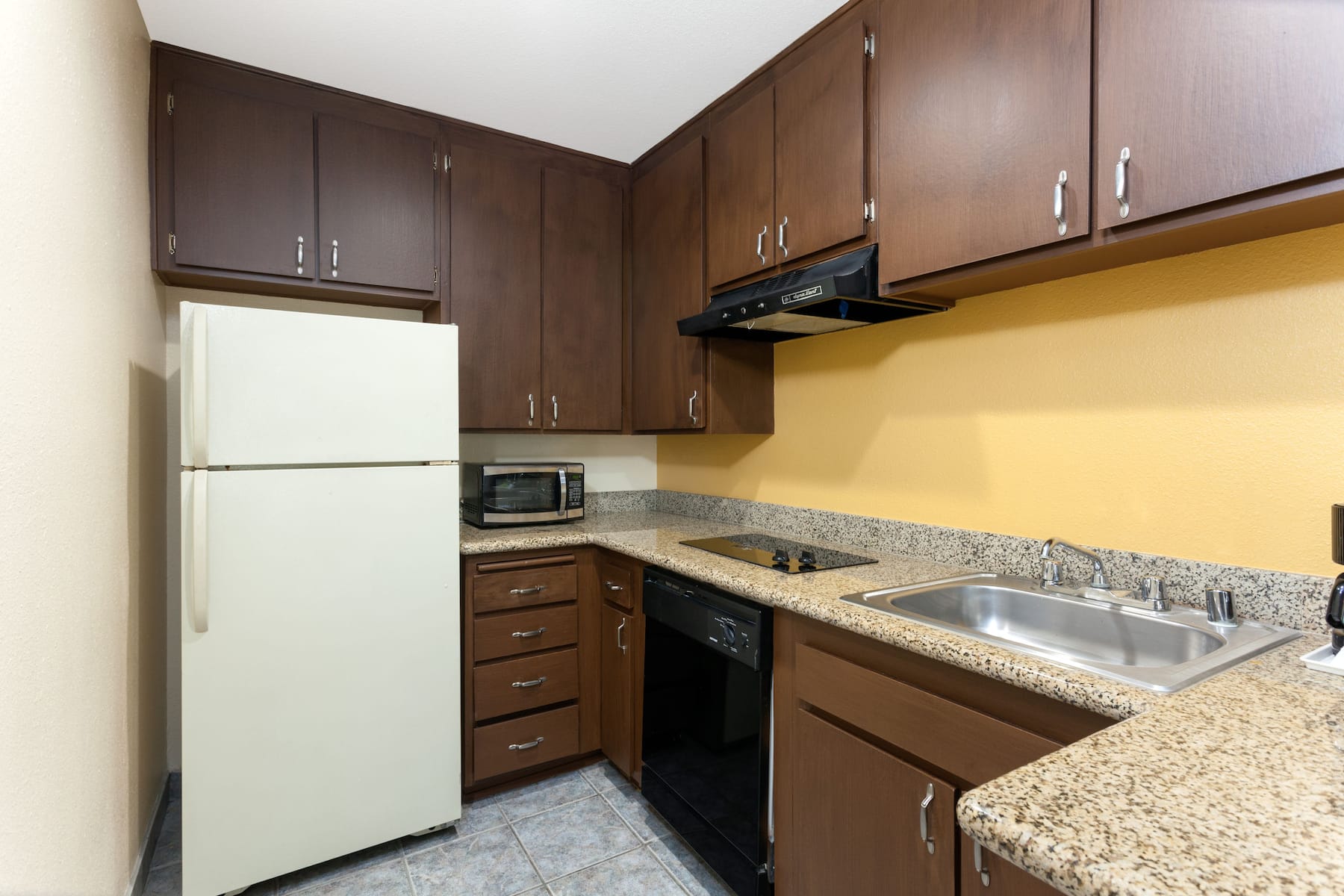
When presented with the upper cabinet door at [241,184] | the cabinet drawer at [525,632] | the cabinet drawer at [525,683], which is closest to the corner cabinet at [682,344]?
the cabinet drawer at [525,632]

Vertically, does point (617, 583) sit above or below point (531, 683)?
above

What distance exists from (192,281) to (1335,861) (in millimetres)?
2946

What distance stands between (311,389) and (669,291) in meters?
1.36

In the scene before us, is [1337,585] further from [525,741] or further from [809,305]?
[525,741]

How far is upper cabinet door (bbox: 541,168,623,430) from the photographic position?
108 inches

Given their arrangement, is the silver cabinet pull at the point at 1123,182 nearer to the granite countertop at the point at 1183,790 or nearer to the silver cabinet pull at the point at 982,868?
the granite countertop at the point at 1183,790

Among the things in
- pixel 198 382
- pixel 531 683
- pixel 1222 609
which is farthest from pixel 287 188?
pixel 1222 609

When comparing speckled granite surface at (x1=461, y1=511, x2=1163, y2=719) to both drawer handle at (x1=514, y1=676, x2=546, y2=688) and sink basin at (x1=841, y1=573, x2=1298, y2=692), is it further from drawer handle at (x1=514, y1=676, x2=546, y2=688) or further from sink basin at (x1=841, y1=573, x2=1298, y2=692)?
drawer handle at (x1=514, y1=676, x2=546, y2=688)

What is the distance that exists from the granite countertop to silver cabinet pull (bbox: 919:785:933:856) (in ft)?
0.92

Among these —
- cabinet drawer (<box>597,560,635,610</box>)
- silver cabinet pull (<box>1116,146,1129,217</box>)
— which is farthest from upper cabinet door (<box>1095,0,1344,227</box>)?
cabinet drawer (<box>597,560,635,610</box>)

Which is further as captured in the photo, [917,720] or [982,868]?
[917,720]

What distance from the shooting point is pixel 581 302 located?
282 centimetres

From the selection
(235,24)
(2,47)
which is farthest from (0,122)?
(235,24)

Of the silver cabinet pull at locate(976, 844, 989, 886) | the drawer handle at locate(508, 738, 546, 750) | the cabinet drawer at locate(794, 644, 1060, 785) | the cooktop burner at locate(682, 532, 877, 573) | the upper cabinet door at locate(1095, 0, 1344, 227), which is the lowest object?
the drawer handle at locate(508, 738, 546, 750)
